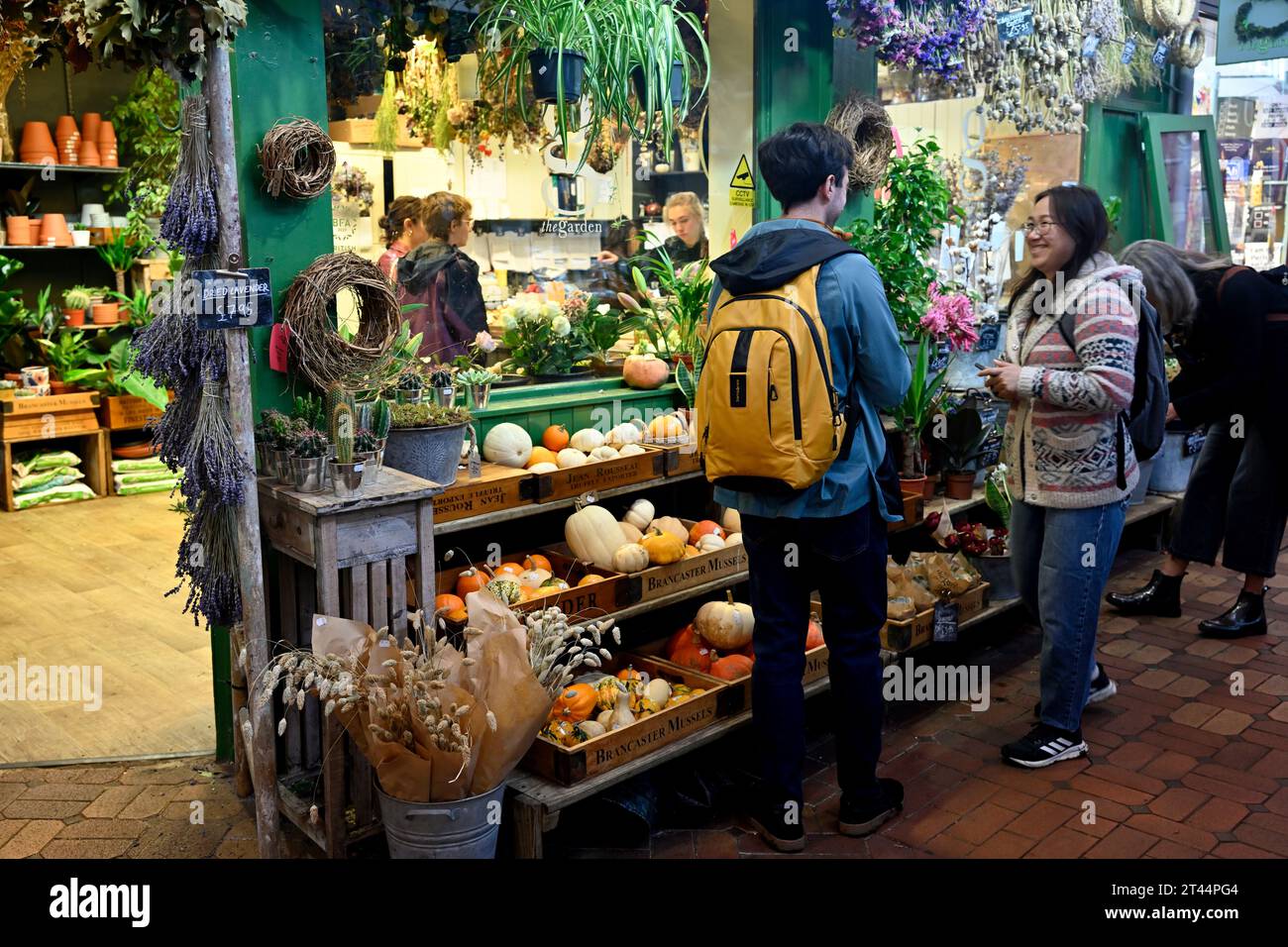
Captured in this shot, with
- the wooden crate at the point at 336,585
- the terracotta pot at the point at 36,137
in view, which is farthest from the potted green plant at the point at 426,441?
the terracotta pot at the point at 36,137

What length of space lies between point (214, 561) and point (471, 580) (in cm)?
90

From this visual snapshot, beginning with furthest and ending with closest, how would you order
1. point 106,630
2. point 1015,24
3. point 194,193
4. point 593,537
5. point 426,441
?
1. point 1015,24
2. point 106,630
3. point 593,537
4. point 426,441
5. point 194,193

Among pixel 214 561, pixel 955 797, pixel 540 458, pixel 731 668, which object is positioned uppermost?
pixel 540 458

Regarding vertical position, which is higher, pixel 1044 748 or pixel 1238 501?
pixel 1238 501

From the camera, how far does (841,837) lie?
355cm

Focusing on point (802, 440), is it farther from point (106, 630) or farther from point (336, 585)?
point (106, 630)

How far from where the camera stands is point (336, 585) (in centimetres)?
321

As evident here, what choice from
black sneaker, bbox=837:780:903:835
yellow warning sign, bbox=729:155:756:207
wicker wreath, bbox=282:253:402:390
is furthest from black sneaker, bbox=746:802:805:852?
yellow warning sign, bbox=729:155:756:207

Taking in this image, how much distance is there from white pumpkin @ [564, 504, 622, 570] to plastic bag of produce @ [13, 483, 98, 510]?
5.15m

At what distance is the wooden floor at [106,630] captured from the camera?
4.29 metres

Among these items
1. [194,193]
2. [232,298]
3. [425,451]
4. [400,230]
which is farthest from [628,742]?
[400,230]

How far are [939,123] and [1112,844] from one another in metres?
4.52
